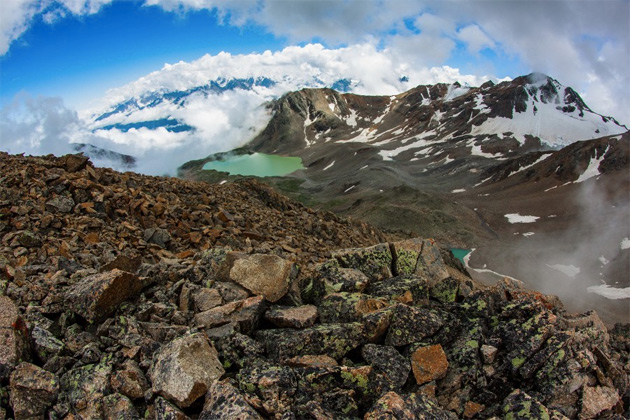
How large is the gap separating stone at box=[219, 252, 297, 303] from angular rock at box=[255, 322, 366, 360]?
6.25ft

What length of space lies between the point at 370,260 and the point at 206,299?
6.15 metres

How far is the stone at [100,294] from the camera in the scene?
1107cm

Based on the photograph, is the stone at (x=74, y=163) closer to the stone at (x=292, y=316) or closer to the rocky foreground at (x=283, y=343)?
the rocky foreground at (x=283, y=343)

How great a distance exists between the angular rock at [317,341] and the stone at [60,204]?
52.0 ft

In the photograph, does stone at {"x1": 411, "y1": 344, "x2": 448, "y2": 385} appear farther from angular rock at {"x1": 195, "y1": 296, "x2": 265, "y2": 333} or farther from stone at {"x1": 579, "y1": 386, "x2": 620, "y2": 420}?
angular rock at {"x1": 195, "y1": 296, "x2": 265, "y2": 333}

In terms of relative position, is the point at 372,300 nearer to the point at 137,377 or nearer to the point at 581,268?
the point at 137,377

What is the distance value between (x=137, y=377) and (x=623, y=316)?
79.2 m

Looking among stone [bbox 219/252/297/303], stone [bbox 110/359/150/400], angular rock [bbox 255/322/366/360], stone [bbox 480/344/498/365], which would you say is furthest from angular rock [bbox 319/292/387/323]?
stone [bbox 110/359/150/400]

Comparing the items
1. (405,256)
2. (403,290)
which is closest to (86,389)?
(403,290)

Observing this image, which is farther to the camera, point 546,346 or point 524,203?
point 524,203

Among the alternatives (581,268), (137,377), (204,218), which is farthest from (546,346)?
(581,268)

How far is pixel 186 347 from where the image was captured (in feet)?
30.7

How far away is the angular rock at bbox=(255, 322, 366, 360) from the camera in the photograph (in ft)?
33.3

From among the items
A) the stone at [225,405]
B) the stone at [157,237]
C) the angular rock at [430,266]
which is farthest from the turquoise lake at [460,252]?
the stone at [225,405]
